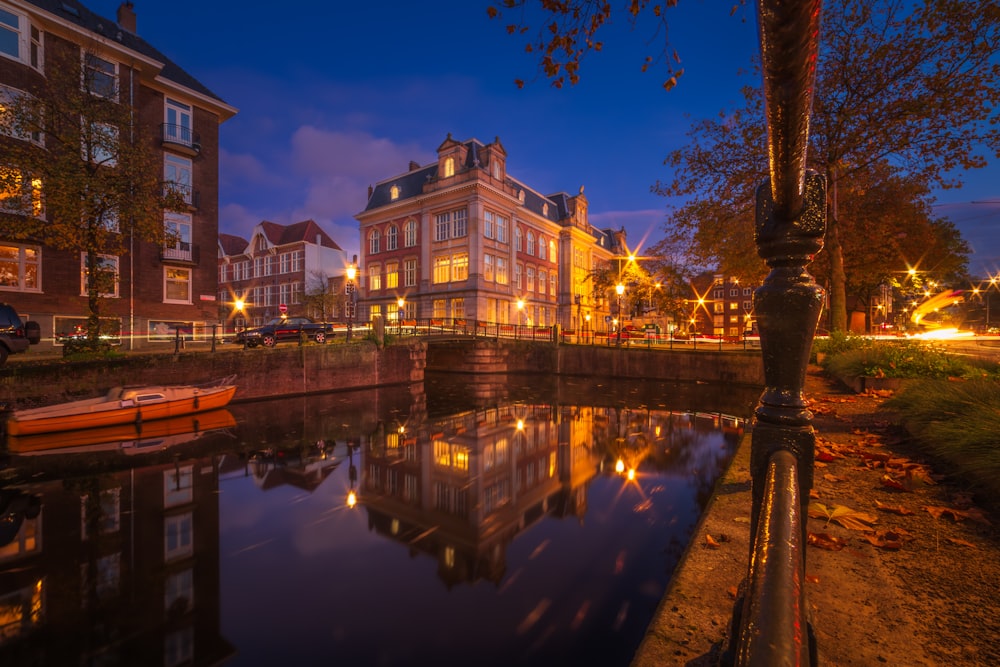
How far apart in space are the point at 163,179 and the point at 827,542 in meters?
26.8

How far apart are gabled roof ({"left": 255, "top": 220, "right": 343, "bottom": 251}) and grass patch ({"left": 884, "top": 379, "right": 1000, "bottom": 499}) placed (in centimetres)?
5324

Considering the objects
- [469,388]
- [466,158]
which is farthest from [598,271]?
[469,388]

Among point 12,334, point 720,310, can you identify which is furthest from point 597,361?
point 720,310

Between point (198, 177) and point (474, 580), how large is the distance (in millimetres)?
27302

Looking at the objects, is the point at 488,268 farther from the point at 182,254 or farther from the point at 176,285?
the point at 176,285

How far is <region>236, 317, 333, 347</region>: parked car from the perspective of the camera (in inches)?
820

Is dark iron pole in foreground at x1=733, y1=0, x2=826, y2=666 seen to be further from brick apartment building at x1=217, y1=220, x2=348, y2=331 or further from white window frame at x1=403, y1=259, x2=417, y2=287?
brick apartment building at x1=217, y1=220, x2=348, y2=331

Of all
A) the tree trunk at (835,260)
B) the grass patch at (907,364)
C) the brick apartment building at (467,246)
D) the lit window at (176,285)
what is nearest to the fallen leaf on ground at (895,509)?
the grass patch at (907,364)

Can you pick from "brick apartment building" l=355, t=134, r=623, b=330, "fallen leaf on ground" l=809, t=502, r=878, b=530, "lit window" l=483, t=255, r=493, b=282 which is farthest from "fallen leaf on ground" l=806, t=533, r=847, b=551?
"lit window" l=483, t=255, r=493, b=282

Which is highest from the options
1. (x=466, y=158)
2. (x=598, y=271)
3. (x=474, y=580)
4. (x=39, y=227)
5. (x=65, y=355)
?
(x=466, y=158)

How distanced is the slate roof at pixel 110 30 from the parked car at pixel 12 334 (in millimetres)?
14621

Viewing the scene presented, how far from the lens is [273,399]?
17422 millimetres

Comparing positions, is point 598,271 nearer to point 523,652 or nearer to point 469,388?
point 469,388

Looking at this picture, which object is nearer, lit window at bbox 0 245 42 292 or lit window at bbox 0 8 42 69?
lit window at bbox 0 8 42 69
